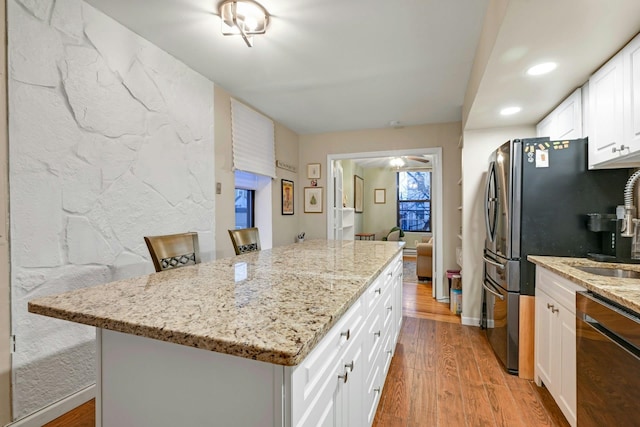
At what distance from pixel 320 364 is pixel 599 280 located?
4.76 ft

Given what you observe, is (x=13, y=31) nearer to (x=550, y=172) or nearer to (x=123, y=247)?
(x=123, y=247)

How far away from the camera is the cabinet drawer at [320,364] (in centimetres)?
68

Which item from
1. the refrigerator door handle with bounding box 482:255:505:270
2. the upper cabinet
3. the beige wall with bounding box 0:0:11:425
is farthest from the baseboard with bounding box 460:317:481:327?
the beige wall with bounding box 0:0:11:425

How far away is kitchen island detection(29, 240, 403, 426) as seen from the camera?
0.66 m

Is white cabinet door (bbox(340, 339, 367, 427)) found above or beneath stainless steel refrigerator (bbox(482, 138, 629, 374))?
beneath

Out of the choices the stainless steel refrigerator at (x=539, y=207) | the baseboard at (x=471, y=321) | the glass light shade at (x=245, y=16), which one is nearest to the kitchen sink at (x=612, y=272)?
the stainless steel refrigerator at (x=539, y=207)

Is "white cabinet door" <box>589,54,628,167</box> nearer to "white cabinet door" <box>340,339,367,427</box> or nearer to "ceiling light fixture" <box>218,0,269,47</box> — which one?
"white cabinet door" <box>340,339,367,427</box>

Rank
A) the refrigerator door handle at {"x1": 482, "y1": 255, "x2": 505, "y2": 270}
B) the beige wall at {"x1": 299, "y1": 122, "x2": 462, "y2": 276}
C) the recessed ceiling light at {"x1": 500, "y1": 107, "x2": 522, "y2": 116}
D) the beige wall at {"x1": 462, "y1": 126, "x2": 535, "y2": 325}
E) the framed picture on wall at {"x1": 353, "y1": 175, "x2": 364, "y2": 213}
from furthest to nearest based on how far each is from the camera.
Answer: the framed picture on wall at {"x1": 353, "y1": 175, "x2": 364, "y2": 213} → the beige wall at {"x1": 299, "y1": 122, "x2": 462, "y2": 276} → the beige wall at {"x1": 462, "y1": 126, "x2": 535, "y2": 325} → the recessed ceiling light at {"x1": 500, "y1": 107, "x2": 522, "y2": 116} → the refrigerator door handle at {"x1": 482, "y1": 255, "x2": 505, "y2": 270}

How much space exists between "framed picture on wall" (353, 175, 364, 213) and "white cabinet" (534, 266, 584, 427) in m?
5.33

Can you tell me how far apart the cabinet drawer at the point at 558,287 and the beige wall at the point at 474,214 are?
3.65 ft

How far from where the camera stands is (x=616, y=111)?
5.42ft

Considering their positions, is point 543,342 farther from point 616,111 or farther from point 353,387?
point 353,387

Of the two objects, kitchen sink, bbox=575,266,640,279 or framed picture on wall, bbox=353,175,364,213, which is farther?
framed picture on wall, bbox=353,175,364,213

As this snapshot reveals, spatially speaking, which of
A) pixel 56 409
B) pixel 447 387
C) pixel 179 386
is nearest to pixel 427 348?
pixel 447 387
